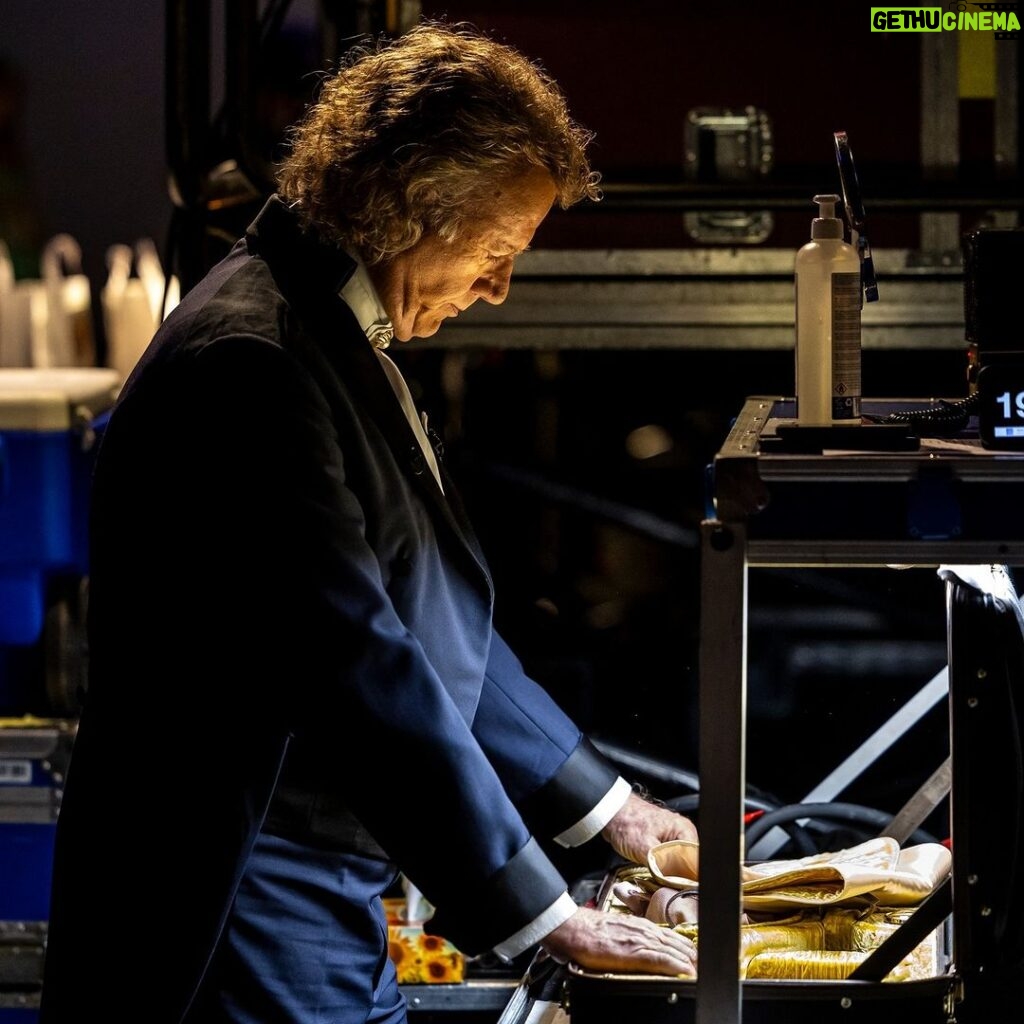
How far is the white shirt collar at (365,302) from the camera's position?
1744 mm

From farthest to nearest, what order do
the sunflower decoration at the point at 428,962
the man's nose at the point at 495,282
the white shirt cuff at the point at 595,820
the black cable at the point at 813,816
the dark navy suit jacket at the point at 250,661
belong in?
the sunflower decoration at the point at 428,962
the black cable at the point at 813,816
the white shirt cuff at the point at 595,820
the man's nose at the point at 495,282
the dark navy suit jacket at the point at 250,661

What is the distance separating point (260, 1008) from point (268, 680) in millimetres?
377

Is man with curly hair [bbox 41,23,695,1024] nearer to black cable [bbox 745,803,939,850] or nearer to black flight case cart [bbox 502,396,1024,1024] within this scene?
black flight case cart [bbox 502,396,1024,1024]

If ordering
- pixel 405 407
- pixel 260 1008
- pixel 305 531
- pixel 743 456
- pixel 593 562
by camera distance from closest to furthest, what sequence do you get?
pixel 743 456, pixel 305 531, pixel 260 1008, pixel 405 407, pixel 593 562

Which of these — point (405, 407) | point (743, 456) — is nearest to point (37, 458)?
point (405, 407)

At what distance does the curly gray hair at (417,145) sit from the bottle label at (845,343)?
0.38m

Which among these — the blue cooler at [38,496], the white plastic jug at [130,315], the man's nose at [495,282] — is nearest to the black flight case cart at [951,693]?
the man's nose at [495,282]

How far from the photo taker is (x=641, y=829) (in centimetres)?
203

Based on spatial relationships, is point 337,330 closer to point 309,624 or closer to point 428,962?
point 309,624

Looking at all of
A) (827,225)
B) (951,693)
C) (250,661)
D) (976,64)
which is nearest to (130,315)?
(976,64)

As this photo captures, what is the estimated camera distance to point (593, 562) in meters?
3.47

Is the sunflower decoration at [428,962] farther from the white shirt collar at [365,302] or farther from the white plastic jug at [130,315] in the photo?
the white plastic jug at [130,315]

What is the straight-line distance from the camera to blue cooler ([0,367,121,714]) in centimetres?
320

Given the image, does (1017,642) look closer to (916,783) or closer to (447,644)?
(447,644)
